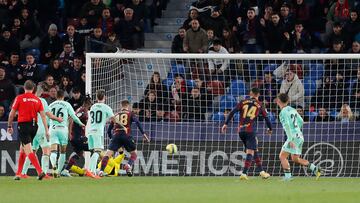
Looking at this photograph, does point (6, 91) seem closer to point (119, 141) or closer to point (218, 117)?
point (119, 141)

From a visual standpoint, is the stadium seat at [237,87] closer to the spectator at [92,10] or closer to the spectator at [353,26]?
the spectator at [353,26]

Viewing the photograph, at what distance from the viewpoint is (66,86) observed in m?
27.8

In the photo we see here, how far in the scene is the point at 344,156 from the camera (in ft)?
83.3

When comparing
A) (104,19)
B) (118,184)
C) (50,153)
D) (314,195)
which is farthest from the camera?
(104,19)

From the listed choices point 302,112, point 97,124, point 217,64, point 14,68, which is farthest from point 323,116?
point 14,68

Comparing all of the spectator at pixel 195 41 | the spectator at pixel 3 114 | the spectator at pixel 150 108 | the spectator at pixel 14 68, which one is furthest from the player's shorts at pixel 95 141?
the spectator at pixel 14 68

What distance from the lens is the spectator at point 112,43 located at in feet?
92.6

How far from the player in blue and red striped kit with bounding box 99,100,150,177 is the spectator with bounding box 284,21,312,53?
17.4 ft

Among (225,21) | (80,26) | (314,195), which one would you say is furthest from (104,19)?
(314,195)

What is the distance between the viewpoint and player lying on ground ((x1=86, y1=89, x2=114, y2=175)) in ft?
78.0

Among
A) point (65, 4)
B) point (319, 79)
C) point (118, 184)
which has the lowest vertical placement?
point (118, 184)

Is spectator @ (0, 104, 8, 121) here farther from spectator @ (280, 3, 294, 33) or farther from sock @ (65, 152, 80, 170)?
spectator @ (280, 3, 294, 33)

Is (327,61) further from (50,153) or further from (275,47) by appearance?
(50,153)

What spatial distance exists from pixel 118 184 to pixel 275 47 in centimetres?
849
